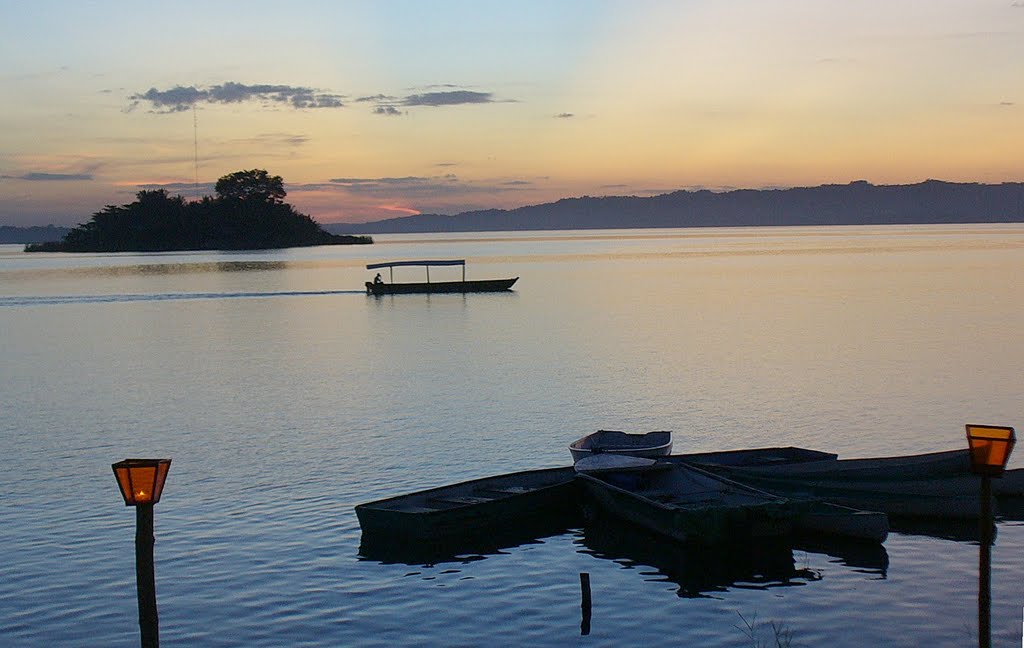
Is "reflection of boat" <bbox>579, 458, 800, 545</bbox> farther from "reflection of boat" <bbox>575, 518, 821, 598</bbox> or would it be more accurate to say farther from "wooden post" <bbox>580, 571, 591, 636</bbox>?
"wooden post" <bbox>580, 571, 591, 636</bbox>

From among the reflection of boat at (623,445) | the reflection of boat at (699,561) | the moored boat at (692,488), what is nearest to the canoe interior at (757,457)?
the reflection of boat at (623,445)

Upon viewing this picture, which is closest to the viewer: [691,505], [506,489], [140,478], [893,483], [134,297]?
[140,478]

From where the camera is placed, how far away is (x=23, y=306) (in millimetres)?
98250

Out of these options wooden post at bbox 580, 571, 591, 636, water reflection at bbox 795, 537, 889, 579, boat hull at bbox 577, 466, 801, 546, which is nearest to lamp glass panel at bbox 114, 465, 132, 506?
wooden post at bbox 580, 571, 591, 636

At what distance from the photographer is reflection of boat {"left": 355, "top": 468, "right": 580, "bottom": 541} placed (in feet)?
68.6

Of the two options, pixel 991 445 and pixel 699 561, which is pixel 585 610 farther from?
pixel 991 445

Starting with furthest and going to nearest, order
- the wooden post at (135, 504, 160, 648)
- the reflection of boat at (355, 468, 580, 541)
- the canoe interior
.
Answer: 1. the canoe interior
2. the reflection of boat at (355, 468, 580, 541)
3. the wooden post at (135, 504, 160, 648)

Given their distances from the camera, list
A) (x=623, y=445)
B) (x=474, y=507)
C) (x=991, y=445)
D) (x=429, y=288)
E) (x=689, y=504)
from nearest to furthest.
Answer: (x=991, y=445)
(x=689, y=504)
(x=474, y=507)
(x=623, y=445)
(x=429, y=288)

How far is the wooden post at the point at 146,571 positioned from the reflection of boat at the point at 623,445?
1397 centimetres

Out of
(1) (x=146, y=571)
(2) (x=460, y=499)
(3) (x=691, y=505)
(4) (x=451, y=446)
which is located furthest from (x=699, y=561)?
(4) (x=451, y=446)

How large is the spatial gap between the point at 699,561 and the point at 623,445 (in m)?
6.32

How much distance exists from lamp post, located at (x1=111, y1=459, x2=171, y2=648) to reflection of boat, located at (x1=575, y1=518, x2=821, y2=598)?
9.17 meters

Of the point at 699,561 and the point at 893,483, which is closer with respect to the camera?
the point at 699,561

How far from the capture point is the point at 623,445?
85.7ft
